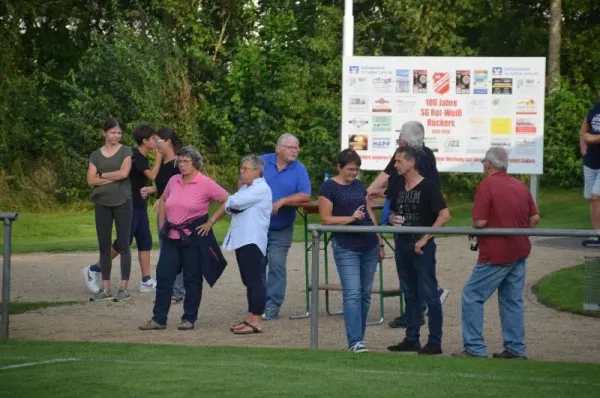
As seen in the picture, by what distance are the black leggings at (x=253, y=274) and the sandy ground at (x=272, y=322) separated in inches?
11.3

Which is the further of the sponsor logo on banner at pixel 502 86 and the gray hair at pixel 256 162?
the sponsor logo on banner at pixel 502 86

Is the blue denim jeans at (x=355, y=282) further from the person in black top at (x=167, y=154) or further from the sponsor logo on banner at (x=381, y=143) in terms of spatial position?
the sponsor logo on banner at (x=381, y=143)

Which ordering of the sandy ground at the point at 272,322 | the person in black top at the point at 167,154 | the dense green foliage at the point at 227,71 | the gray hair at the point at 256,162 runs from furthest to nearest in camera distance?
the dense green foliage at the point at 227,71 → the person in black top at the point at 167,154 → the gray hair at the point at 256,162 → the sandy ground at the point at 272,322

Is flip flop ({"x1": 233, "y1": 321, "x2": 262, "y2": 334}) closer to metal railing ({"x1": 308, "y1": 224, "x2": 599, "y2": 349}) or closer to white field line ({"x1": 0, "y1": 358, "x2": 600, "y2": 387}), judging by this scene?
metal railing ({"x1": 308, "y1": 224, "x2": 599, "y2": 349})

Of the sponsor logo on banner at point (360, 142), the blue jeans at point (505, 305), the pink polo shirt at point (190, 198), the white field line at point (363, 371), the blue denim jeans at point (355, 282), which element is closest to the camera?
the white field line at point (363, 371)

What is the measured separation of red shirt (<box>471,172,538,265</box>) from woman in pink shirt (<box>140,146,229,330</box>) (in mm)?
3177

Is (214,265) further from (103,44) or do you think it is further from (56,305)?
(103,44)

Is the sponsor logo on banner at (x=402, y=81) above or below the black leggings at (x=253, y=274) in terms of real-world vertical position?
above

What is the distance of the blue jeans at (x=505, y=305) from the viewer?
11.6 m

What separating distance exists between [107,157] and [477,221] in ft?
19.6

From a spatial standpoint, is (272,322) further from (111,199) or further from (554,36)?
(554,36)

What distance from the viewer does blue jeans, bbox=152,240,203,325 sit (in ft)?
45.2

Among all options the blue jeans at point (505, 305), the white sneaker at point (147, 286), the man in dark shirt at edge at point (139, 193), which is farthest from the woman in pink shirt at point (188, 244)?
the blue jeans at point (505, 305)

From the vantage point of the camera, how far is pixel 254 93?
115ft
